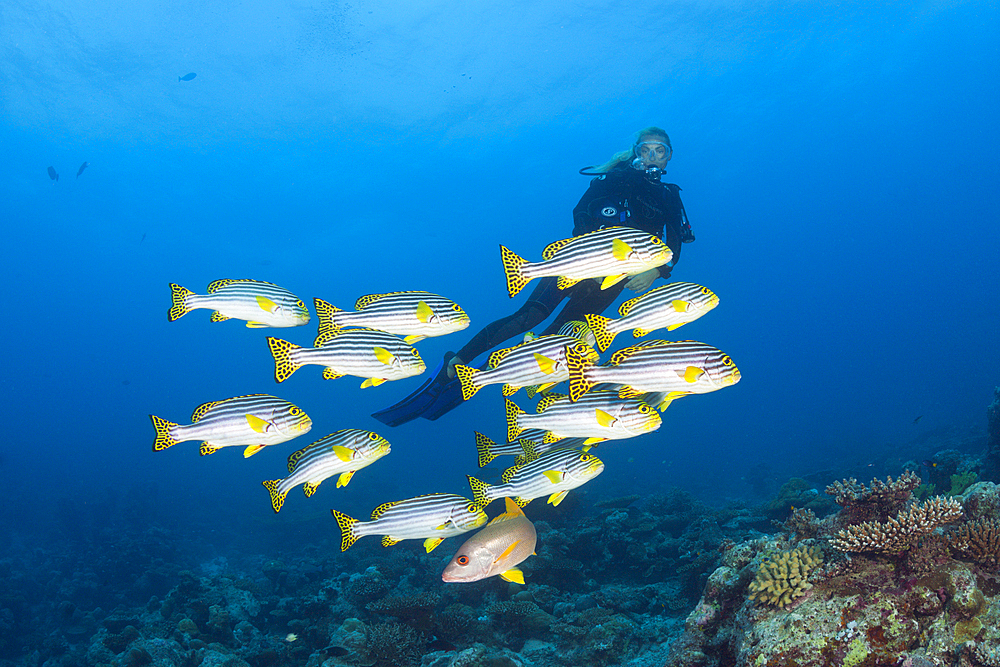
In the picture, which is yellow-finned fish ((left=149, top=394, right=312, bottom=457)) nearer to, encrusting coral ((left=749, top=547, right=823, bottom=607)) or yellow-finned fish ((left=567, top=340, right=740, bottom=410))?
yellow-finned fish ((left=567, top=340, right=740, bottom=410))

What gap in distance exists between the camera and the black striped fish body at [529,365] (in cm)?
354

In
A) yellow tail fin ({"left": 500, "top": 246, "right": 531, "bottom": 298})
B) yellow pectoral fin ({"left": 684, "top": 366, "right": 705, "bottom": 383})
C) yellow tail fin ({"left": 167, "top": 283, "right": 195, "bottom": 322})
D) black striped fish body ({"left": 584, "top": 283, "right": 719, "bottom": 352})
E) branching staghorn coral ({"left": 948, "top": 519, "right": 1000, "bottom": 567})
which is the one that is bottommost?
branching staghorn coral ({"left": 948, "top": 519, "right": 1000, "bottom": 567})

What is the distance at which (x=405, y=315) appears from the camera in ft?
11.9

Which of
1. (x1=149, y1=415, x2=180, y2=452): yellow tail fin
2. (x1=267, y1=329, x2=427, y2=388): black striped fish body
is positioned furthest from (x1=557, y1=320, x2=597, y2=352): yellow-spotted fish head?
(x1=149, y1=415, x2=180, y2=452): yellow tail fin

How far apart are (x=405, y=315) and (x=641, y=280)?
2.79 metres

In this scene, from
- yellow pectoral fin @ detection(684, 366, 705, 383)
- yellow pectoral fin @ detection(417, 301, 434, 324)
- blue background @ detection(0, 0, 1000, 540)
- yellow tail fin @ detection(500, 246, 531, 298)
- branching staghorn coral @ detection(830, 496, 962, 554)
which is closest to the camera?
yellow pectoral fin @ detection(684, 366, 705, 383)

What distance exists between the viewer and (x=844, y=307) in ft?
425

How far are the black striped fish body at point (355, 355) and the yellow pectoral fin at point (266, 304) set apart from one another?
0.93 feet

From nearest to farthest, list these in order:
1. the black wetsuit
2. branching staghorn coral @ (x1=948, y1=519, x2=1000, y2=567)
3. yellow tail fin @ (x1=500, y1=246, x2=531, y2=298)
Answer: branching staghorn coral @ (x1=948, y1=519, x2=1000, y2=567)
yellow tail fin @ (x1=500, y1=246, x2=531, y2=298)
the black wetsuit

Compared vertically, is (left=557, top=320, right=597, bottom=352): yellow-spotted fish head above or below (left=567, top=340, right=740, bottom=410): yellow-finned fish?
above

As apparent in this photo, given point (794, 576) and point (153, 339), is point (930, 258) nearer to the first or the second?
point (794, 576)

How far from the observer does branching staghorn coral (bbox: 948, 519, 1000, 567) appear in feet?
10.1

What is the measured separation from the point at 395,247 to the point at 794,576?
78.0 m

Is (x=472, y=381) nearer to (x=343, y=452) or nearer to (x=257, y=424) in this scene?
(x=343, y=452)
